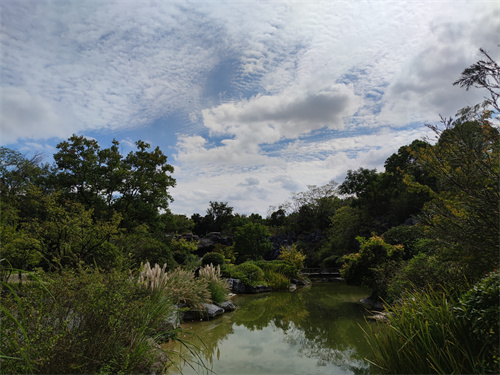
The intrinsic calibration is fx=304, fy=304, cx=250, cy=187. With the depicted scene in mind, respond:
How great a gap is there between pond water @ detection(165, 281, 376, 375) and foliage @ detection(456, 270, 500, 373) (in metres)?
1.98

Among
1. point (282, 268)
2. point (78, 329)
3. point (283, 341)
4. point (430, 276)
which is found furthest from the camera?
point (282, 268)

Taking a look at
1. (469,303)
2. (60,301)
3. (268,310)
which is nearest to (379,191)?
(268,310)

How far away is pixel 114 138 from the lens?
16.5 metres

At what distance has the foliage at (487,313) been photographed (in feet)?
8.16

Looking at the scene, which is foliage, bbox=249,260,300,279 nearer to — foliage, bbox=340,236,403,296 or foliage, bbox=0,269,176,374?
foliage, bbox=340,236,403,296

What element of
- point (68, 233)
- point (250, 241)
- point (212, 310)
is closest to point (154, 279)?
point (68, 233)

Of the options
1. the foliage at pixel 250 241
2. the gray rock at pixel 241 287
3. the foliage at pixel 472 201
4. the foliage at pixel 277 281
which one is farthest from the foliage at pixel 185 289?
the foliage at pixel 250 241

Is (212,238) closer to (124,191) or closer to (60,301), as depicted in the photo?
(124,191)

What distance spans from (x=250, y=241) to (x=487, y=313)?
1917 cm

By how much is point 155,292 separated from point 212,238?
60.7 feet

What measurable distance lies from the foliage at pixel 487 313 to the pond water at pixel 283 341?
1980 mm

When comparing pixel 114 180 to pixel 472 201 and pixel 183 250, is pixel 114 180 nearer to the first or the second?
pixel 183 250

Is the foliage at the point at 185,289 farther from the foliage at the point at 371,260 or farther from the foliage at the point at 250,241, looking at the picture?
the foliage at the point at 250,241

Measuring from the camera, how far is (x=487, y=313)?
2498 mm
